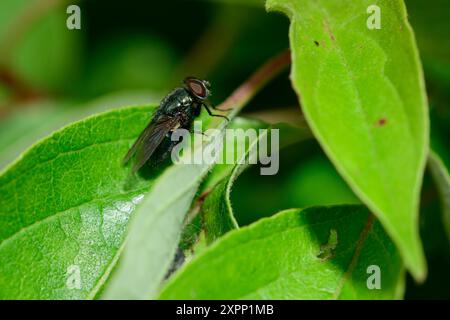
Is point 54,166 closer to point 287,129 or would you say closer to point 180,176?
point 180,176

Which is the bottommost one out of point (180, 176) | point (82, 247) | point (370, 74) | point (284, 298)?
point (284, 298)

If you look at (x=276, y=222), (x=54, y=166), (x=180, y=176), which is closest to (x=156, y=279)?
(x=180, y=176)

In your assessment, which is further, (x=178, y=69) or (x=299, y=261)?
(x=178, y=69)

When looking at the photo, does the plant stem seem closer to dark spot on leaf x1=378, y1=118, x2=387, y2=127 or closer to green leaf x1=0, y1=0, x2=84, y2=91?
dark spot on leaf x1=378, y1=118, x2=387, y2=127

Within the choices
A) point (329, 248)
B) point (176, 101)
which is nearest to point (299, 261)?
point (329, 248)

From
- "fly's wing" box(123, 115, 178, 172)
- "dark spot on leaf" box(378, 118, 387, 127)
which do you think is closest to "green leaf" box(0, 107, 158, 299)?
"fly's wing" box(123, 115, 178, 172)

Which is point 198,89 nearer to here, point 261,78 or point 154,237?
point 261,78
